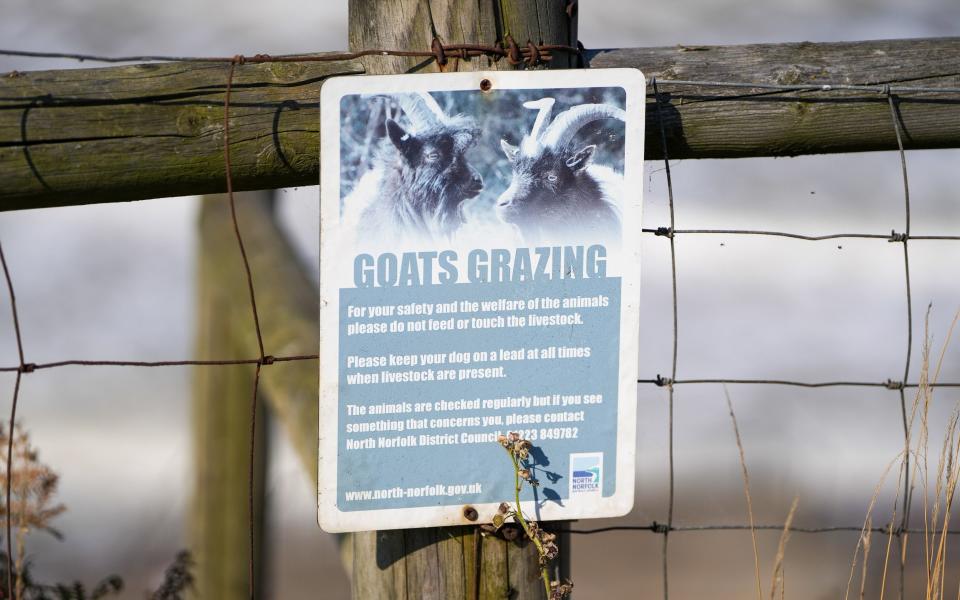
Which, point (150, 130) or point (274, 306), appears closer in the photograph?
point (150, 130)

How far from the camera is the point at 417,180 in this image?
1.22 m

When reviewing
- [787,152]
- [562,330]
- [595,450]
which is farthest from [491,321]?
[787,152]

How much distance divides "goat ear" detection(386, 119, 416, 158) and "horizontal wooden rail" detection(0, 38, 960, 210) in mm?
122

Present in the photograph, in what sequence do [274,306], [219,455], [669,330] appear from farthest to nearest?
[669,330] < [219,455] < [274,306]

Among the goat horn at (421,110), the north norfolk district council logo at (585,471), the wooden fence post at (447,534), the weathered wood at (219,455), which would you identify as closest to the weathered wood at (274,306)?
the weathered wood at (219,455)

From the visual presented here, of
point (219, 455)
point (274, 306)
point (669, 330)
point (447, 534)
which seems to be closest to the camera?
point (447, 534)

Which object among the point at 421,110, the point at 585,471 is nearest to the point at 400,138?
the point at 421,110

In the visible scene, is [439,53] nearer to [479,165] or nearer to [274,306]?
[479,165]

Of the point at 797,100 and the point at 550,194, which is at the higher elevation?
the point at 797,100

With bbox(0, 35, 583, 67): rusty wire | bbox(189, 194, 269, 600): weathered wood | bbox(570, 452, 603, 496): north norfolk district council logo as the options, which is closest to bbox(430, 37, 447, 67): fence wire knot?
bbox(0, 35, 583, 67): rusty wire

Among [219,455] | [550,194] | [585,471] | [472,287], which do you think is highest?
[550,194]

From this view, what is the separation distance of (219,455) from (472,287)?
187 cm

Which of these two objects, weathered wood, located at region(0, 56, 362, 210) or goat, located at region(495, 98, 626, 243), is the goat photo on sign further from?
weathered wood, located at region(0, 56, 362, 210)

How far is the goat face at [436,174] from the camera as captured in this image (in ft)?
3.98
